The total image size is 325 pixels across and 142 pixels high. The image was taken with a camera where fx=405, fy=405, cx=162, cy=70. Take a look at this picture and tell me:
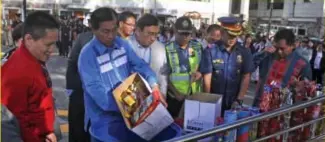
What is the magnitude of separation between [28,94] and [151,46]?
171cm

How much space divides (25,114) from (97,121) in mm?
620

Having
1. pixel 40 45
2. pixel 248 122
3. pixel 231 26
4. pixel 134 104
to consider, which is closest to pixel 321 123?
pixel 231 26

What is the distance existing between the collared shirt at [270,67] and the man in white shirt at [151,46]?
1.02 meters

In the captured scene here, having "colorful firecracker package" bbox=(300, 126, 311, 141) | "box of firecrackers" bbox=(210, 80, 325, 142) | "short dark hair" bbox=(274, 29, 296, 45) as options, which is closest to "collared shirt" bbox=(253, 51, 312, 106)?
"short dark hair" bbox=(274, 29, 296, 45)

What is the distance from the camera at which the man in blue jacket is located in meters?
2.78

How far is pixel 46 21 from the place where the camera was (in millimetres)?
2527

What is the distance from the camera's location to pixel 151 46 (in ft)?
12.7

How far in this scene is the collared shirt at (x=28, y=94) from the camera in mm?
2287

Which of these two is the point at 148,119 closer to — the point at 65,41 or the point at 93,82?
the point at 93,82

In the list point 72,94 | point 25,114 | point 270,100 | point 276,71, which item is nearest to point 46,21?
point 25,114

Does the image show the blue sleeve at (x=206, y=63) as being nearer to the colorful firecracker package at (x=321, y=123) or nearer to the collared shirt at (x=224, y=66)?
the collared shirt at (x=224, y=66)

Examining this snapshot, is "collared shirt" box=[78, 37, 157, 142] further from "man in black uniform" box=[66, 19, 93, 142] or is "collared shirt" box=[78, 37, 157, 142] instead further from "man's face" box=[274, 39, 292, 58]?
"man's face" box=[274, 39, 292, 58]

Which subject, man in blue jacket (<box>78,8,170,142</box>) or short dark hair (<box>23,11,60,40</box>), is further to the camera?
man in blue jacket (<box>78,8,170,142</box>)

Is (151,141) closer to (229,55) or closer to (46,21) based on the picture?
(46,21)
